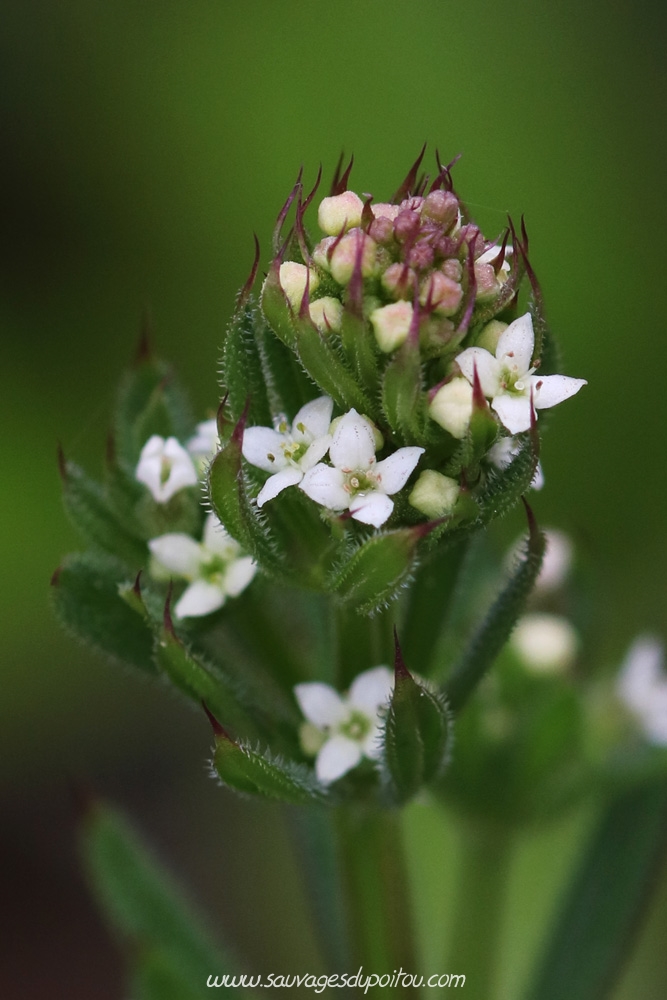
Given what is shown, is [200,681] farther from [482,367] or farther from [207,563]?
[482,367]

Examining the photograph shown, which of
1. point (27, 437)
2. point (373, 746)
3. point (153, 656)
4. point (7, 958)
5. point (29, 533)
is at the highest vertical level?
point (153, 656)

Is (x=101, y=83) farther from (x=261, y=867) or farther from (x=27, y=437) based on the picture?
(x=261, y=867)

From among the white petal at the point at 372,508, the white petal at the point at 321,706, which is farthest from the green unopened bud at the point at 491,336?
the white petal at the point at 321,706

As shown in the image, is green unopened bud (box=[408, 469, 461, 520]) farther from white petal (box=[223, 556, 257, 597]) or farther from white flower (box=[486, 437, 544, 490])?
white petal (box=[223, 556, 257, 597])

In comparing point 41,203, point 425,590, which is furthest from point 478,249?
point 41,203

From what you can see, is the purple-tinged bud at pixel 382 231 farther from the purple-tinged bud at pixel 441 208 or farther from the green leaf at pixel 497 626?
the green leaf at pixel 497 626

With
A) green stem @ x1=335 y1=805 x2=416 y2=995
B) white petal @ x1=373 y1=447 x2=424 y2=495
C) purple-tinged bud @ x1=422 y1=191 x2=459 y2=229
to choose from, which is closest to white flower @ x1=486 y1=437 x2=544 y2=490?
white petal @ x1=373 y1=447 x2=424 y2=495
